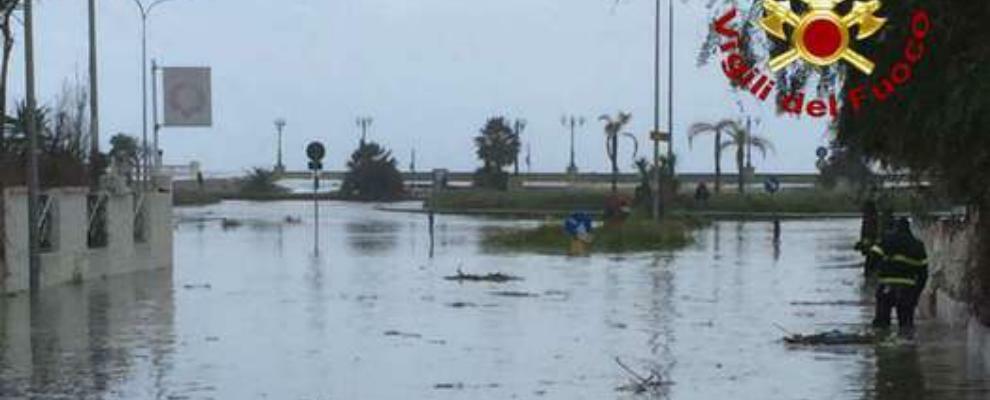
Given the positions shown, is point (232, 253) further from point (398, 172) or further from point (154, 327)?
point (398, 172)

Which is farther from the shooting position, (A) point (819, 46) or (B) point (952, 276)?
(B) point (952, 276)

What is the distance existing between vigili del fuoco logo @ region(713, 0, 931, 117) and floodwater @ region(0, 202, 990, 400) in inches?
150

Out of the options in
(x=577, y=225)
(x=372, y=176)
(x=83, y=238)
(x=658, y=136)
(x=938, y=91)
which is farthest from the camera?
(x=372, y=176)

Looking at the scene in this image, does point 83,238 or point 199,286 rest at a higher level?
point 83,238

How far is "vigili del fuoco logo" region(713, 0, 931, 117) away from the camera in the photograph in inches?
345

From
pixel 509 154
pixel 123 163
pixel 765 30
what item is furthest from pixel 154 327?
pixel 509 154

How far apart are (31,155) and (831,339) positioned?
11919 mm

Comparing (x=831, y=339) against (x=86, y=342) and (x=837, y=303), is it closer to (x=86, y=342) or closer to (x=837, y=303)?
(x=837, y=303)

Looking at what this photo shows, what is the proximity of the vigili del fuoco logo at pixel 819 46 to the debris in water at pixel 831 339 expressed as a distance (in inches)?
285

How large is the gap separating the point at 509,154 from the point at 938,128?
352 ft

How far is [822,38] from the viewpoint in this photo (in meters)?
8.84

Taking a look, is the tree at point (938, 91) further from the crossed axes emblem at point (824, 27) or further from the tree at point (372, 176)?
the tree at point (372, 176)

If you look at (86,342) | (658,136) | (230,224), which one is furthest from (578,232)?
(230,224)

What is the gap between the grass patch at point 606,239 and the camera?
3866cm
